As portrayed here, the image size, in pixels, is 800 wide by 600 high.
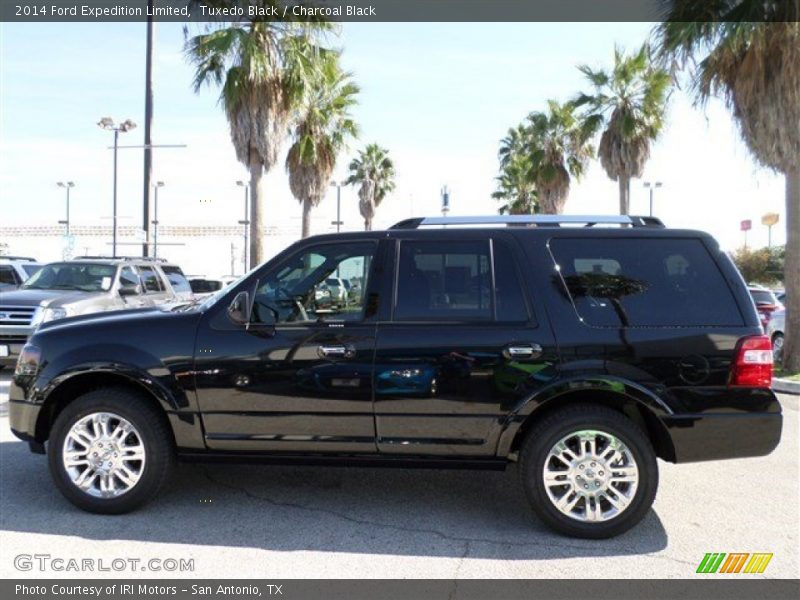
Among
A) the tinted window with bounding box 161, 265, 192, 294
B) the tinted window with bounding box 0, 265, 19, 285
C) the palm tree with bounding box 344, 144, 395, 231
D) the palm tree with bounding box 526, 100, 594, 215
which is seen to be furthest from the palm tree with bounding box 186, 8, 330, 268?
the palm tree with bounding box 344, 144, 395, 231

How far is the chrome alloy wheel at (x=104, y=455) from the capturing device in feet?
15.2

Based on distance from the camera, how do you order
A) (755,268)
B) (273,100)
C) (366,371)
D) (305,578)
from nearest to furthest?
(305,578) < (366,371) < (273,100) < (755,268)

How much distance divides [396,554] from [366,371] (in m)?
1.09

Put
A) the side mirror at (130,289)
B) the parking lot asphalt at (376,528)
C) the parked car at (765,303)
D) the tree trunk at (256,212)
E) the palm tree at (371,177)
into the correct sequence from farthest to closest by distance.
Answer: the palm tree at (371,177) < the tree trunk at (256,212) < the parked car at (765,303) < the side mirror at (130,289) < the parking lot asphalt at (376,528)

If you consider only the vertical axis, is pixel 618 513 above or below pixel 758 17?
below

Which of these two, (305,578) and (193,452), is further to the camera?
(193,452)

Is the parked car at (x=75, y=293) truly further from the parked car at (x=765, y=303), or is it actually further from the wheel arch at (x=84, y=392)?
the parked car at (x=765, y=303)

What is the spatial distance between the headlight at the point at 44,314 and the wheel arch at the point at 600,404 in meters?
7.69

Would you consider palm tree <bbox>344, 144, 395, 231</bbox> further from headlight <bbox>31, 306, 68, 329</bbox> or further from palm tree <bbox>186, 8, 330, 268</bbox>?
headlight <bbox>31, 306, 68, 329</bbox>

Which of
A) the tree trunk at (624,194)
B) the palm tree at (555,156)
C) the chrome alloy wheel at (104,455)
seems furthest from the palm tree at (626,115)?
the chrome alloy wheel at (104,455)

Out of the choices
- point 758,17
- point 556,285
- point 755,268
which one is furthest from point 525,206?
point 556,285

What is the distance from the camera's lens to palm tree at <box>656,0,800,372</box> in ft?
37.9

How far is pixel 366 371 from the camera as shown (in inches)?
174

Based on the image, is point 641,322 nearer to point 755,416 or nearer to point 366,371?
point 755,416
